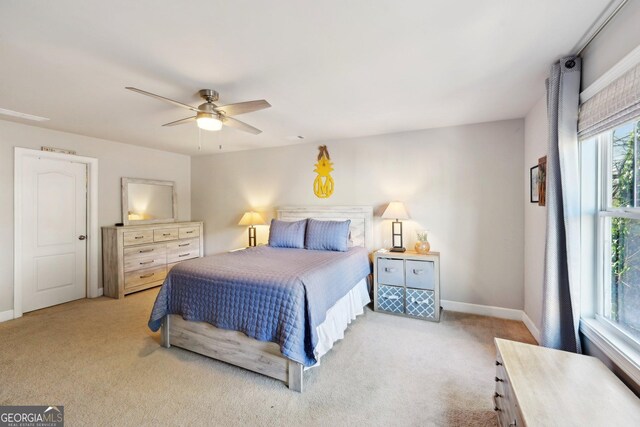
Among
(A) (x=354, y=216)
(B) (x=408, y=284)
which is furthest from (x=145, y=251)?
(B) (x=408, y=284)

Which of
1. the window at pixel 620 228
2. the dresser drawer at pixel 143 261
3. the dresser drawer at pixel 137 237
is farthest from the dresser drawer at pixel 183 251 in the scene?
the window at pixel 620 228

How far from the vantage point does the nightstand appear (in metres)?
3.20

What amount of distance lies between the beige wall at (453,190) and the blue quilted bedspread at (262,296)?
152cm

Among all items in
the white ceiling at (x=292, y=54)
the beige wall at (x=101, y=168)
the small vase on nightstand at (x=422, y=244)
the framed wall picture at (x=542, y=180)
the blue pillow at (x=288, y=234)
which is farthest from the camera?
the blue pillow at (x=288, y=234)

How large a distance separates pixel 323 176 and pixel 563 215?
3.03m

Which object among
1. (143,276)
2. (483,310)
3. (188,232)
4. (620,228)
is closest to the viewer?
(620,228)

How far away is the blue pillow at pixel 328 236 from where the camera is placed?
11.7ft

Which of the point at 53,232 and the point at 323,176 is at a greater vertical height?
the point at 323,176

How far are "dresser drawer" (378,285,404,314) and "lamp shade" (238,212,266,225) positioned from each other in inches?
91.1

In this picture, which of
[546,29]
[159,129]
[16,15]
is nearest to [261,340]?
[16,15]

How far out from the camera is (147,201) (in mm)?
4848

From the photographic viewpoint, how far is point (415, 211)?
12.2ft

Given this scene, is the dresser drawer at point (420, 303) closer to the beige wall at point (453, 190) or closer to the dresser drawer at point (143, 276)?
the beige wall at point (453, 190)

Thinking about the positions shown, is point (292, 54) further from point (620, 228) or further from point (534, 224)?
point (534, 224)
